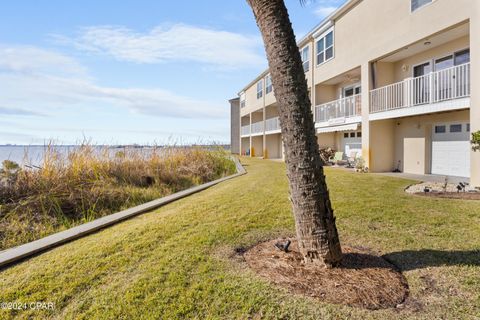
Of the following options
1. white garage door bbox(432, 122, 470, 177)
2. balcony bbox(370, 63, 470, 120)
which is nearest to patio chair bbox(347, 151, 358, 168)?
balcony bbox(370, 63, 470, 120)

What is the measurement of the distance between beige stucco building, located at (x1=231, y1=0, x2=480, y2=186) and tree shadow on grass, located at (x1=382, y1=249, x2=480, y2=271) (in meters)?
7.62

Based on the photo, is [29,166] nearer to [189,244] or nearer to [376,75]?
[189,244]

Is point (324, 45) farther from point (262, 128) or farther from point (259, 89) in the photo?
point (259, 89)

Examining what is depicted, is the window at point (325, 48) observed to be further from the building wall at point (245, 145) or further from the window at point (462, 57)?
the building wall at point (245, 145)

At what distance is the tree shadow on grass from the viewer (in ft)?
13.9

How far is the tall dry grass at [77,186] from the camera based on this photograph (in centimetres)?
720

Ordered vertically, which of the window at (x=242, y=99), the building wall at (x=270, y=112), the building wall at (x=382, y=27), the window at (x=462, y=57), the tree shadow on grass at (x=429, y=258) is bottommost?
the tree shadow on grass at (x=429, y=258)

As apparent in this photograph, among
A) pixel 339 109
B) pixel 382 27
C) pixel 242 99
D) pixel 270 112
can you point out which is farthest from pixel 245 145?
pixel 382 27

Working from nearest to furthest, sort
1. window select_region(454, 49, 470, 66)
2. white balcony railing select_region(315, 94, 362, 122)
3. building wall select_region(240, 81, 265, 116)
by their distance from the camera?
1. window select_region(454, 49, 470, 66)
2. white balcony railing select_region(315, 94, 362, 122)
3. building wall select_region(240, 81, 265, 116)

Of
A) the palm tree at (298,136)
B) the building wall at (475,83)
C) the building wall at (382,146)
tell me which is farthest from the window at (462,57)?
the palm tree at (298,136)

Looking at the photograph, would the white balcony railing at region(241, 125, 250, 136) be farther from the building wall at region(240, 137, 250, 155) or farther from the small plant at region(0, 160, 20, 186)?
the small plant at region(0, 160, 20, 186)

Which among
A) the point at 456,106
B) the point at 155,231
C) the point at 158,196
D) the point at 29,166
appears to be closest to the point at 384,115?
the point at 456,106

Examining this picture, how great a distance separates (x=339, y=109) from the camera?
774 inches

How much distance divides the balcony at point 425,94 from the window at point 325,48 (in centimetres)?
528
